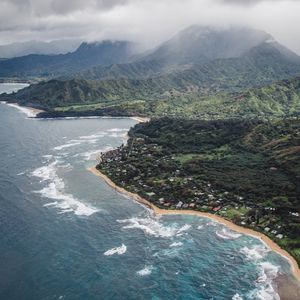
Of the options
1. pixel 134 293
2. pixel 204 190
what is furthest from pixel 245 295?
pixel 204 190

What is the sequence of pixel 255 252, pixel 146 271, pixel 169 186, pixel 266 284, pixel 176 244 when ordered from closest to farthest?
pixel 266 284 < pixel 146 271 < pixel 255 252 < pixel 176 244 < pixel 169 186

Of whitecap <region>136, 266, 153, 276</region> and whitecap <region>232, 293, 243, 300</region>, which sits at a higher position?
whitecap <region>136, 266, 153, 276</region>

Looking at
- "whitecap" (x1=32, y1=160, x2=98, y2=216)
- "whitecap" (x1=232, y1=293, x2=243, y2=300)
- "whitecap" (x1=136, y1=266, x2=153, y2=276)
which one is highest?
"whitecap" (x1=32, y1=160, x2=98, y2=216)

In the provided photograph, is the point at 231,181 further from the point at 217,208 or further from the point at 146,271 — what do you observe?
the point at 146,271

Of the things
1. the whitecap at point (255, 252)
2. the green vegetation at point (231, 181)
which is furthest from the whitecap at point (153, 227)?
the whitecap at point (255, 252)

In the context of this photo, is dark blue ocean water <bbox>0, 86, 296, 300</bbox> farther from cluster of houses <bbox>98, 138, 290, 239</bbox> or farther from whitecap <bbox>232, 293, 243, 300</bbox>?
cluster of houses <bbox>98, 138, 290, 239</bbox>

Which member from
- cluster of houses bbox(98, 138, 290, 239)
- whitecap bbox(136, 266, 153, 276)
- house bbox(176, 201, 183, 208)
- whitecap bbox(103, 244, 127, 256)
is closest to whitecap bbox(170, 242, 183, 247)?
whitecap bbox(103, 244, 127, 256)

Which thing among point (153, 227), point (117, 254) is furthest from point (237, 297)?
point (153, 227)

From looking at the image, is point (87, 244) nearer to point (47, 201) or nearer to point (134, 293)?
point (134, 293)
